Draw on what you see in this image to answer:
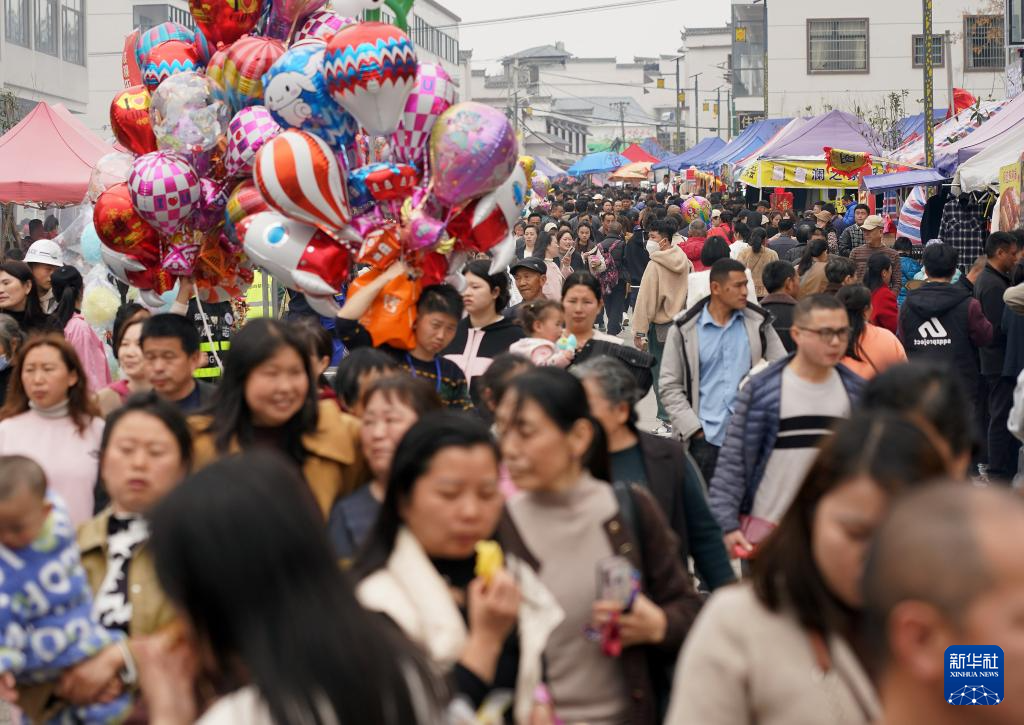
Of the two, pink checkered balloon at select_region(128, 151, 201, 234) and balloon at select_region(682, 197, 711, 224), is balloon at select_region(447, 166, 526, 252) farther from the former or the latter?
balloon at select_region(682, 197, 711, 224)

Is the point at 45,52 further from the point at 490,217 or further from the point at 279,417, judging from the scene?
the point at 279,417

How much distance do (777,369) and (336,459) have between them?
2109 millimetres

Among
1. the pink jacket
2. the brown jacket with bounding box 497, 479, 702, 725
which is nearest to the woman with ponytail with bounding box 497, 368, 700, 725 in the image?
the brown jacket with bounding box 497, 479, 702, 725

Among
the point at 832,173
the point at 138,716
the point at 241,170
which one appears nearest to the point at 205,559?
the point at 138,716

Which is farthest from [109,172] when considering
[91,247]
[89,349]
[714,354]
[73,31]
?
[73,31]

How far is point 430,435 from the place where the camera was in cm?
339

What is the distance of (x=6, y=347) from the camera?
328 inches

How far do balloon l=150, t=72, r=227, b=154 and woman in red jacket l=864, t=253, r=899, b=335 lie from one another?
5.43 metres

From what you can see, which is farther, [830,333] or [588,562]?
[830,333]

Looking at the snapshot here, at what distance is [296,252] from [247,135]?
757 millimetres

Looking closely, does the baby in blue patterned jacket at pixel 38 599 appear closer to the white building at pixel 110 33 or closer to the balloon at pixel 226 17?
the balloon at pixel 226 17

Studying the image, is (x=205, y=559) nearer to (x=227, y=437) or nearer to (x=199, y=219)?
(x=227, y=437)

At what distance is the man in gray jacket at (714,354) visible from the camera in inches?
309

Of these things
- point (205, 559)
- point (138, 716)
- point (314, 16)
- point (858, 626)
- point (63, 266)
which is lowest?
point (138, 716)
